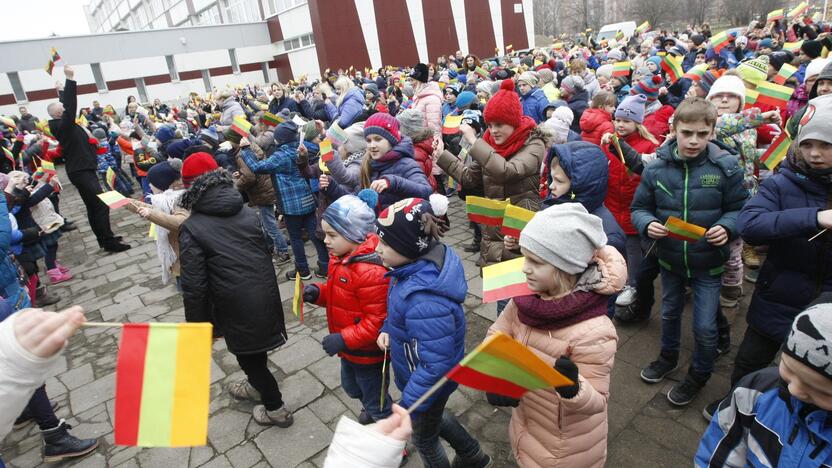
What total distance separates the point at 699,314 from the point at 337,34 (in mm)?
29334

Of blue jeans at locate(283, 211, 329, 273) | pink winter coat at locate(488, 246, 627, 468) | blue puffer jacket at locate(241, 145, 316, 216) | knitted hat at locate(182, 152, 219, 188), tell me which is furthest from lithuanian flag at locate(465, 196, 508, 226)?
blue jeans at locate(283, 211, 329, 273)

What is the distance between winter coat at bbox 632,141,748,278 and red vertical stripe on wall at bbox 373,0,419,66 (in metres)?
29.7

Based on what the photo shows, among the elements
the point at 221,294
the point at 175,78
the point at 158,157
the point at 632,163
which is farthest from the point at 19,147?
the point at 175,78

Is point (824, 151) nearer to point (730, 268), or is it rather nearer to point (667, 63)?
point (730, 268)

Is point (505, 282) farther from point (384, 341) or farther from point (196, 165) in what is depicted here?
point (196, 165)

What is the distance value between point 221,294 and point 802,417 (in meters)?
2.77

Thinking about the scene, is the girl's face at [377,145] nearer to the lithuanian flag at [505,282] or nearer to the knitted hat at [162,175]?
the lithuanian flag at [505,282]

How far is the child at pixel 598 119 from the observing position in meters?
4.45

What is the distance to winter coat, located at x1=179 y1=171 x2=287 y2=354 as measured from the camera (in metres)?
2.70

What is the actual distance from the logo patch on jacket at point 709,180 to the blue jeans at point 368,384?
7.04ft

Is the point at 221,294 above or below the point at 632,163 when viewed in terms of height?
below

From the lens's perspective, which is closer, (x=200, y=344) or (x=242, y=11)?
(x=200, y=344)

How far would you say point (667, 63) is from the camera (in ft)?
20.7

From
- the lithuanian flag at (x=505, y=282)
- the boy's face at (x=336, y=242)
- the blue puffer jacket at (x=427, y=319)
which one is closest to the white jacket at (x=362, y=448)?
the blue puffer jacket at (x=427, y=319)
